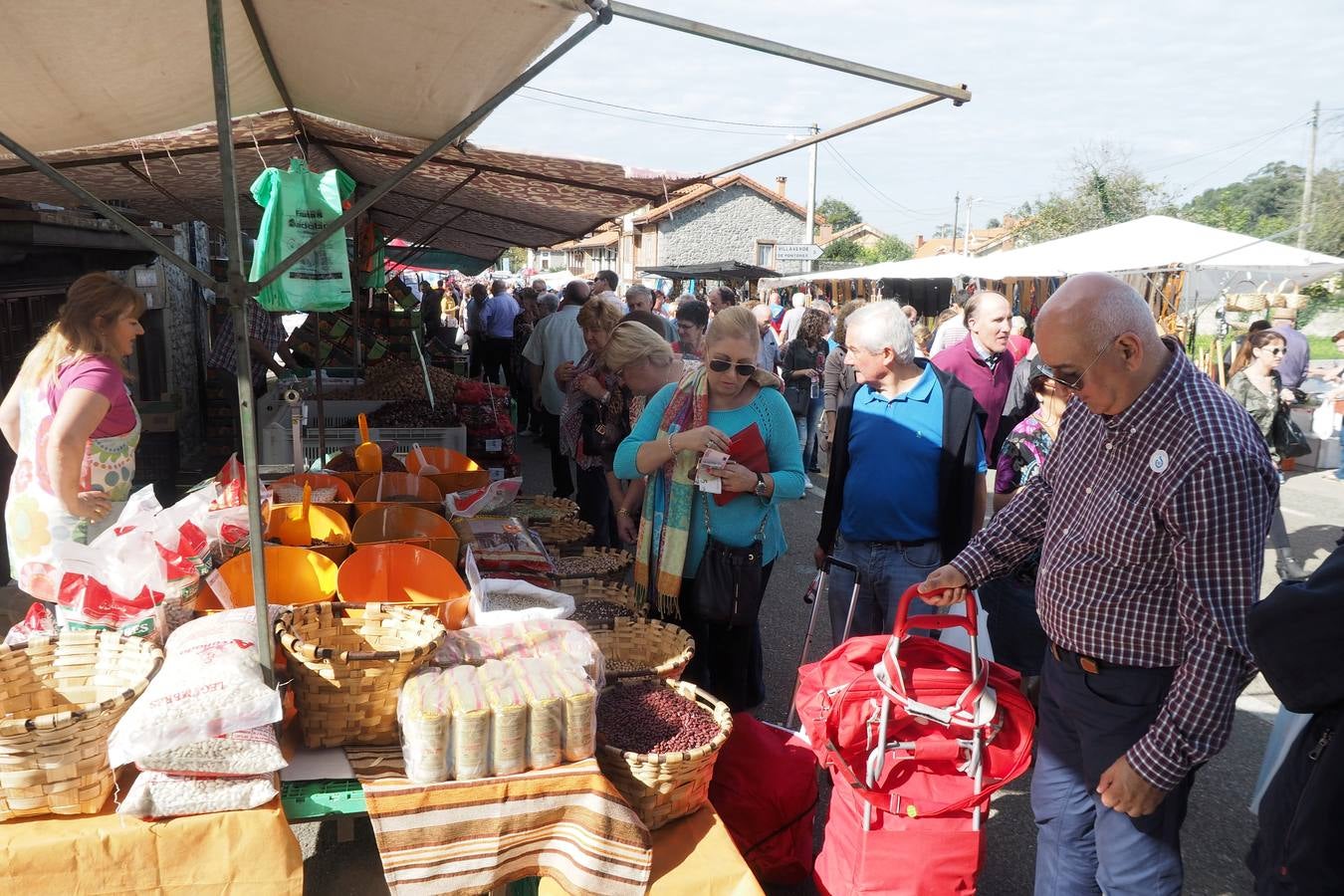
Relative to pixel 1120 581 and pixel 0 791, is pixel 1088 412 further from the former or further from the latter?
pixel 0 791

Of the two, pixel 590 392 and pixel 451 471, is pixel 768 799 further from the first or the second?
pixel 590 392

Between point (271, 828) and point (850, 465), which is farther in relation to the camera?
point (850, 465)

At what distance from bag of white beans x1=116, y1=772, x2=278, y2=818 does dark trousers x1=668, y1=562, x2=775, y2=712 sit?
1.68 metres

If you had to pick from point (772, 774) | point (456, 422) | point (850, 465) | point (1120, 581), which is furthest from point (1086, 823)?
point (456, 422)

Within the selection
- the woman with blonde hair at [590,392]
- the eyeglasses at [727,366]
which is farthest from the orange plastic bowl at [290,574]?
the woman with blonde hair at [590,392]

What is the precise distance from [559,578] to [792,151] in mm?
1929

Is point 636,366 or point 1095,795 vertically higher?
point 636,366

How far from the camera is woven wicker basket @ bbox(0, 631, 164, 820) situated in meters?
1.94

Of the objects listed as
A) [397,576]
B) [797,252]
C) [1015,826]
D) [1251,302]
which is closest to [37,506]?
[397,576]

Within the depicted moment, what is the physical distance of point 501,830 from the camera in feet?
7.17

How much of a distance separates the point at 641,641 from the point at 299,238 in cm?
224

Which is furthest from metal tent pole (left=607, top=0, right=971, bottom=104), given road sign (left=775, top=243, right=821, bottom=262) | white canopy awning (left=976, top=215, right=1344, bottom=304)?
road sign (left=775, top=243, right=821, bottom=262)

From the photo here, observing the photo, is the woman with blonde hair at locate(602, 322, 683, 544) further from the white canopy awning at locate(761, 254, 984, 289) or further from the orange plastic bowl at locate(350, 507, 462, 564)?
the white canopy awning at locate(761, 254, 984, 289)

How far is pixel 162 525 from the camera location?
257 cm
